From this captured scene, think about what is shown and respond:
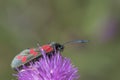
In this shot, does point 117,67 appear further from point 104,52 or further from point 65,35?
point 65,35

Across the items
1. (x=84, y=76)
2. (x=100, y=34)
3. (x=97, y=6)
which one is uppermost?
(x=97, y=6)

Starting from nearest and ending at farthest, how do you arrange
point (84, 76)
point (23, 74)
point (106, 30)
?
point (23, 74) < point (84, 76) < point (106, 30)

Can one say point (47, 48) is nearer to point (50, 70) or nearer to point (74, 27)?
point (50, 70)

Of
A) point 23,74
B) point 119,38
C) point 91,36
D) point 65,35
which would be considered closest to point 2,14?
point 65,35

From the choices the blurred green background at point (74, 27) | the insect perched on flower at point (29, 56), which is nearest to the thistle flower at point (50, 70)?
the insect perched on flower at point (29, 56)

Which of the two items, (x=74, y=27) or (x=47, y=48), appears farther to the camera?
(x=74, y=27)

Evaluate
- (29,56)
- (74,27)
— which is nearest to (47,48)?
(29,56)

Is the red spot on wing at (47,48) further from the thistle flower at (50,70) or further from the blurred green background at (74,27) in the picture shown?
the blurred green background at (74,27)
